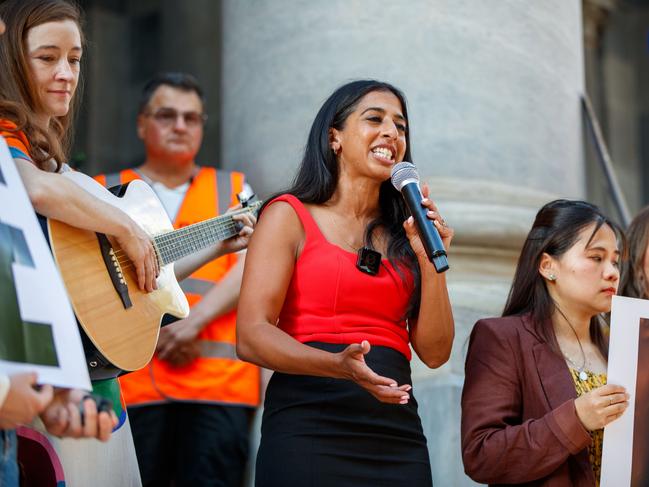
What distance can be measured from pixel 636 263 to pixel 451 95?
1304mm

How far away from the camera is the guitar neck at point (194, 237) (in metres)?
4.00

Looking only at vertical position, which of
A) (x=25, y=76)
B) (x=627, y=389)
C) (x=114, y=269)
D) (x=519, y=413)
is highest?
(x=25, y=76)

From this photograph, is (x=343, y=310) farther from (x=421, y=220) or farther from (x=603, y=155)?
(x=603, y=155)

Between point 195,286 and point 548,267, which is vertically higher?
point 548,267

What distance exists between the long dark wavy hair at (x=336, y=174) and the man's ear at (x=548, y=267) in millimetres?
567

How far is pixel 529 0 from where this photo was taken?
19.7 feet

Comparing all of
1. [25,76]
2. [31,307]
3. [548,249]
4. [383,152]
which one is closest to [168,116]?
[383,152]

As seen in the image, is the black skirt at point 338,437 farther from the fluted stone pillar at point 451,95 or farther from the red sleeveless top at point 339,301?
the fluted stone pillar at point 451,95

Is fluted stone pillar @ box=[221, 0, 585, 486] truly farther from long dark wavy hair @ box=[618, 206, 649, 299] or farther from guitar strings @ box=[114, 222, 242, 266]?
guitar strings @ box=[114, 222, 242, 266]

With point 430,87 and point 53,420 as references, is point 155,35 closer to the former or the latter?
point 430,87

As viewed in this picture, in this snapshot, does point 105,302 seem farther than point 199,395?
No

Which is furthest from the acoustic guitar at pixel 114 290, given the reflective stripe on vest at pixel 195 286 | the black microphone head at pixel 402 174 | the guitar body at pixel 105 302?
the reflective stripe on vest at pixel 195 286

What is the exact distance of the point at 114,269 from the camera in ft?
11.9

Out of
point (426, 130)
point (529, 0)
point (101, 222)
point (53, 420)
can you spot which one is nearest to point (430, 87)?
point (426, 130)
